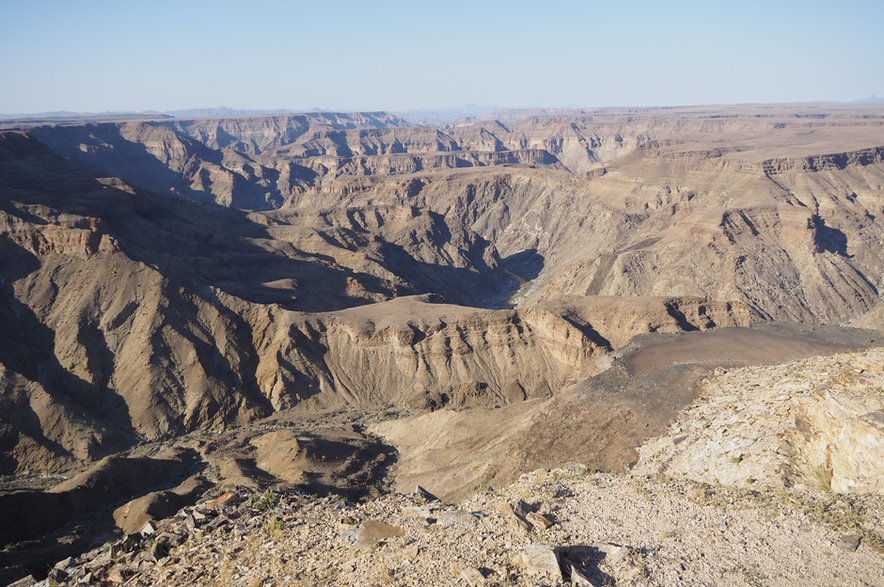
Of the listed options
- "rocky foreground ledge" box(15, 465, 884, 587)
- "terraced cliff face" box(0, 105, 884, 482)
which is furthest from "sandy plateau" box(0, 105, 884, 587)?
"terraced cliff face" box(0, 105, 884, 482)

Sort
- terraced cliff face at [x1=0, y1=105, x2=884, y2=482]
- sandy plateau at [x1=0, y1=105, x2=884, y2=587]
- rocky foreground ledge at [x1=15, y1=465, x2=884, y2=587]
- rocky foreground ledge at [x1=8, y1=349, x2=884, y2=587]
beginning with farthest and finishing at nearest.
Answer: terraced cliff face at [x1=0, y1=105, x2=884, y2=482], sandy plateau at [x1=0, y1=105, x2=884, y2=587], rocky foreground ledge at [x1=8, y1=349, x2=884, y2=587], rocky foreground ledge at [x1=15, y1=465, x2=884, y2=587]

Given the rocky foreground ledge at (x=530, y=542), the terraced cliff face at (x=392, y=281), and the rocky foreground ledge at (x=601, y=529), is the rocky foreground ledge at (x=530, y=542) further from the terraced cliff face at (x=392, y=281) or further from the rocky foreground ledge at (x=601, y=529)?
the terraced cliff face at (x=392, y=281)

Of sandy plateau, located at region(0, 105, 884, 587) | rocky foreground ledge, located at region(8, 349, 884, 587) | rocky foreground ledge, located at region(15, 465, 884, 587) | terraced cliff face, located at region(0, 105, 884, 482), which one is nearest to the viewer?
rocky foreground ledge, located at region(15, 465, 884, 587)

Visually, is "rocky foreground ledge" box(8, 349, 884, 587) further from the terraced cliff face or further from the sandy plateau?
the terraced cliff face

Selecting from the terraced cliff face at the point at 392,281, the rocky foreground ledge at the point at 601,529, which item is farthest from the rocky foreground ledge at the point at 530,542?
the terraced cliff face at the point at 392,281

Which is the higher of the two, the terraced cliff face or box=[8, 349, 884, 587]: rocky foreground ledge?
box=[8, 349, 884, 587]: rocky foreground ledge

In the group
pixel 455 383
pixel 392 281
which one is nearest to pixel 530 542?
pixel 455 383

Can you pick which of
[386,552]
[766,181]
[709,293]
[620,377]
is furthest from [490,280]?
[386,552]

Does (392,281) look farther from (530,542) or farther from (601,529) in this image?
(530,542)
